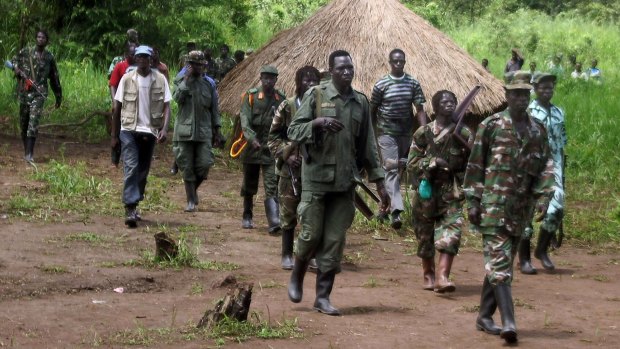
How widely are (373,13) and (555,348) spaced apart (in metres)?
10.3

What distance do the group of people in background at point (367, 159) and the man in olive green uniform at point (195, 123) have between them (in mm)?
13

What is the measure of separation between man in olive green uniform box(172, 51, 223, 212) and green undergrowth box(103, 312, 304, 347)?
15.5 ft

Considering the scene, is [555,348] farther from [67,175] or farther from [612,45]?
[612,45]

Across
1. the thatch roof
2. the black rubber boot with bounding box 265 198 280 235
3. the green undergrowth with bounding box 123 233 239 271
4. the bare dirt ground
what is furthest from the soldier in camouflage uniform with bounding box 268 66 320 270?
the thatch roof

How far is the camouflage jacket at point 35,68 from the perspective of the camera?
575 inches

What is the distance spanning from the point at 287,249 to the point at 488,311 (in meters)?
2.42

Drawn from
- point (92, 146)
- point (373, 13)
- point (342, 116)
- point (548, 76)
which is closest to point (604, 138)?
point (373, 13)

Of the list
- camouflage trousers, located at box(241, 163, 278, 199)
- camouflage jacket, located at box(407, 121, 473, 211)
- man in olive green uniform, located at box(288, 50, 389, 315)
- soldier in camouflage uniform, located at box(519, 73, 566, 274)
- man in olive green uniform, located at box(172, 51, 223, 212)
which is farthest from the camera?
man in olive green uniform, located at box(172, 51, 223, 212)

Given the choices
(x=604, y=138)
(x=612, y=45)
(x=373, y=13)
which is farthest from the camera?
(x=612, y=45)

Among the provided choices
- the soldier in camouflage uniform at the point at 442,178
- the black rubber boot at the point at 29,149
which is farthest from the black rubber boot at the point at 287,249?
the black rubber boot at the point at 29,149

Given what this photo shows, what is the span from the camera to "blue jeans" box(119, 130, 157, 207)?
429 inches

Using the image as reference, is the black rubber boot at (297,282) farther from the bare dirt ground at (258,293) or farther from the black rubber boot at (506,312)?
the black rubber boot at (506,312)

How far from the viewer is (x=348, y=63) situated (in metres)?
7.65

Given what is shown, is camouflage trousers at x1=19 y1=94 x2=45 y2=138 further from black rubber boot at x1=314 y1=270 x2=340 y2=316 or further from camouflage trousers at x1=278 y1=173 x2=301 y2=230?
black rubber boot at x1=314 y1=270 x2=340 y2=316
